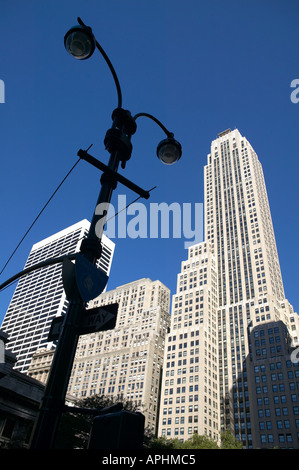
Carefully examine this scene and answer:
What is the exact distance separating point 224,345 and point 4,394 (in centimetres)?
9355

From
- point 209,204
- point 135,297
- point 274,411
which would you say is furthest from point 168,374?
point 209,204

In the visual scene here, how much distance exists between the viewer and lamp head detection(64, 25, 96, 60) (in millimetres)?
7496

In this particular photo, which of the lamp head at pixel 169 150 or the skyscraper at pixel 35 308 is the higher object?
the skyscraper at pixel 35 308

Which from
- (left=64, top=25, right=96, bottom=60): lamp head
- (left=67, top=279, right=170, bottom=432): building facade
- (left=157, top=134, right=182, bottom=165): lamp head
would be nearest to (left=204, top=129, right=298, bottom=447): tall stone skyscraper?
(left=67, top=279, right=170, bottom=432): building facade

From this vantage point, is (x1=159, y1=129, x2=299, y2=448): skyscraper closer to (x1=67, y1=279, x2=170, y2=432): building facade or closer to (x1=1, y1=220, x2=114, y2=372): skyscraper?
(x1=67, y1=279, x2=170, y2=432): building facade

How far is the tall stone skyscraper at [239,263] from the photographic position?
103m

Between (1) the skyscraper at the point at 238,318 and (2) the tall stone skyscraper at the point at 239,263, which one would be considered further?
(2) the tall stone skyscraper at the point at 239,263

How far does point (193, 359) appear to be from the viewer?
99188 millimetres

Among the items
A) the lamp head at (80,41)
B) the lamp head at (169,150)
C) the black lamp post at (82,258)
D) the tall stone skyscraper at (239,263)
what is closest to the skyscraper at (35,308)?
the tall stone skyscraper at (239,263)

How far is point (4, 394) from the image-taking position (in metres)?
27.3

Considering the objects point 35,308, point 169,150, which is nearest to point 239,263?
point 35,308

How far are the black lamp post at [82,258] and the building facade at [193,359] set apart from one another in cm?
9207

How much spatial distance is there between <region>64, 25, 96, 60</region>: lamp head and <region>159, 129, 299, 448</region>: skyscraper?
9438 centimetres

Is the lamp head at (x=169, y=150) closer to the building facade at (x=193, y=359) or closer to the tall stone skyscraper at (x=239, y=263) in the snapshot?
the building facade at (x=193, y=359)
